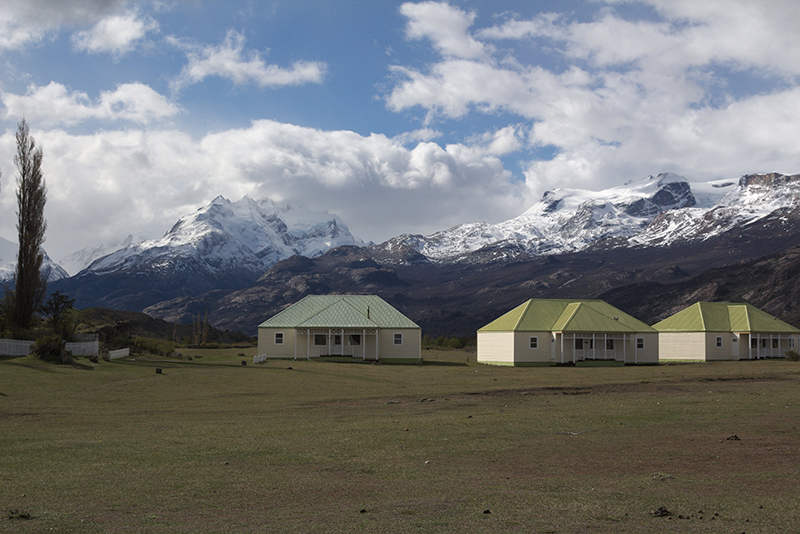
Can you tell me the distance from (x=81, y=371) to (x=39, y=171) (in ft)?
65.5

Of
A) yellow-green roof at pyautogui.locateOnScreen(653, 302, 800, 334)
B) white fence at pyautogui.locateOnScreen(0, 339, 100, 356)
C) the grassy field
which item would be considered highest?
yellow-green roof at pyautogui.locateOnScreen(653, 302, 800, 334)

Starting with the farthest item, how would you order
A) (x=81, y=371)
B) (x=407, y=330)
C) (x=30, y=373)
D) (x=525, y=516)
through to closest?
(x=407, y=330)
(x=81, y=371)
(x=30, y=373)
(x=525, y=516)

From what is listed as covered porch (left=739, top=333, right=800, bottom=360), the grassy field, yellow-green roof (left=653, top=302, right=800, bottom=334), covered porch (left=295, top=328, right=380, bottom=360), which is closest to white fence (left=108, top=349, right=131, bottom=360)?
covered porch (left=295, top=328, right=380, bottom=360)

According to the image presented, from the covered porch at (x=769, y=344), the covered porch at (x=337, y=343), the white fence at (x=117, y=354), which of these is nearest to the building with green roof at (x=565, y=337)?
the covered porch at (x=337, y=343)

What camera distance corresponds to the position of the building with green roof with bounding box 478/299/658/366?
53.9 meters

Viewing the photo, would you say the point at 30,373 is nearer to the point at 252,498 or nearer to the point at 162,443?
the point at 162,443

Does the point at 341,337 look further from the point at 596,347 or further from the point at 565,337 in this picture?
the point at 596,347

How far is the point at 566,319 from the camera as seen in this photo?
55.6 metres

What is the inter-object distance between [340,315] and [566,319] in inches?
742

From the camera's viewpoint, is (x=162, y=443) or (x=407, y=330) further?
(x=407, y=330)

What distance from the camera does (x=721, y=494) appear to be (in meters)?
9.83

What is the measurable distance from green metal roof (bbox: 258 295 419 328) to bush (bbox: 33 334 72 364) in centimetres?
1899

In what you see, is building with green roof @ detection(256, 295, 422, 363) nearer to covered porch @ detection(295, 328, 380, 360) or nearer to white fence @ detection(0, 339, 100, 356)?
covered porch @ detection(295, 328, 380, 360)

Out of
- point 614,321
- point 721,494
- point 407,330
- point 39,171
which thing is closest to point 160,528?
point 721,494
